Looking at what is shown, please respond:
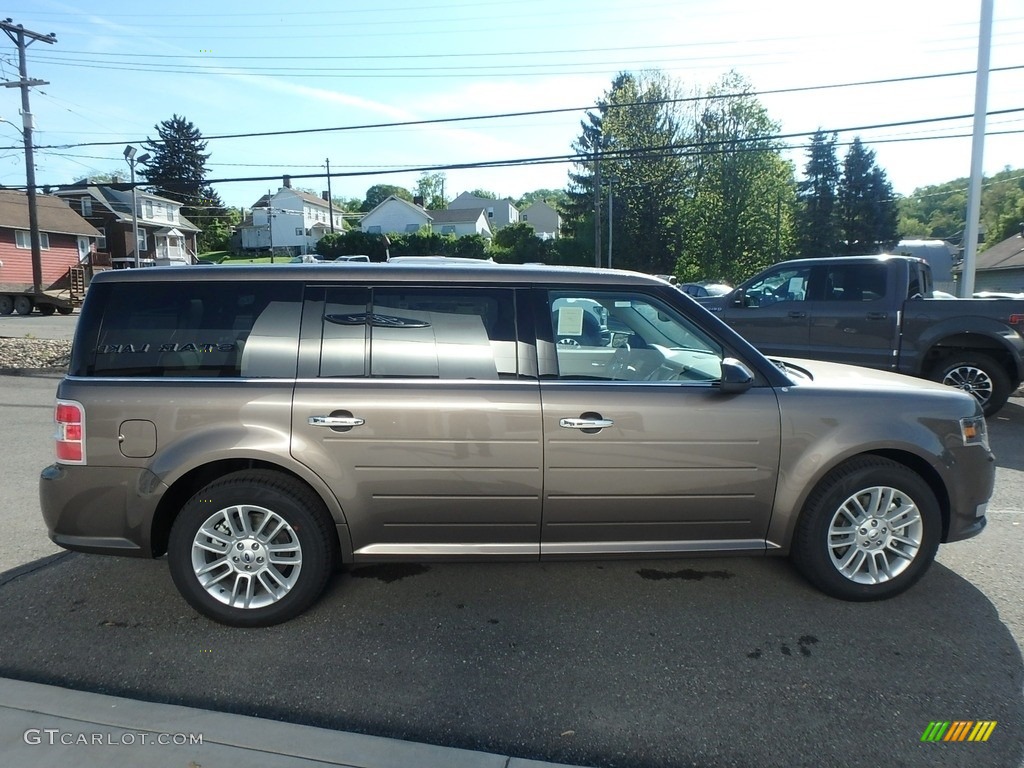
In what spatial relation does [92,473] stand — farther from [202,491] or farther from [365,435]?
[365,435]

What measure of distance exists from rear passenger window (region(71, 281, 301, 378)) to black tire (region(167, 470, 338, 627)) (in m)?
0.58

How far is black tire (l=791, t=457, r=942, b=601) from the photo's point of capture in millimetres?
3662

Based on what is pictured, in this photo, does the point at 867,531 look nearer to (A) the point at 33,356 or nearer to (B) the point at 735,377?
(B) the point at 735,377

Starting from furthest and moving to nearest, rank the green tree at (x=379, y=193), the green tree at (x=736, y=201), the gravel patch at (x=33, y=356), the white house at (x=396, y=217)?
the green tree at (x=379, y=193)
the white house at (x=396, y=217)
the green tree at (x=736, y=201)
the gravel patch at (x=33, y=356)

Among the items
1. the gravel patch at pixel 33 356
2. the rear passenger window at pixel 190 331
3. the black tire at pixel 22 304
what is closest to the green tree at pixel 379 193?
the black tire at pixel 22 304

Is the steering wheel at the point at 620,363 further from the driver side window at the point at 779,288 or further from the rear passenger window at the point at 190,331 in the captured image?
the driver side window at the point at 779,288

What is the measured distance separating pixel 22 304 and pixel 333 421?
121ft

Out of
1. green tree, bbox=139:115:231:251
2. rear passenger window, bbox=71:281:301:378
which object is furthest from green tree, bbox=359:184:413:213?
rear passenger window, bbox=71:281:301:378

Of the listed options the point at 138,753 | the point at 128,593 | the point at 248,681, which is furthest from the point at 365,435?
the point at 128,593

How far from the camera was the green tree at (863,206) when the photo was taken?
56656 millimetres

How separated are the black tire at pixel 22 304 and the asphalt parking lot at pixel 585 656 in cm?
3469

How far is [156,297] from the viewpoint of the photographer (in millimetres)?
3561

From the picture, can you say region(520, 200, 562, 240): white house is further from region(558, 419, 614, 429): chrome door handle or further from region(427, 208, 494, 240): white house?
region(558, 419, 614, 429): chrome door handle

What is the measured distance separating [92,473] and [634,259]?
5292 centimetres
